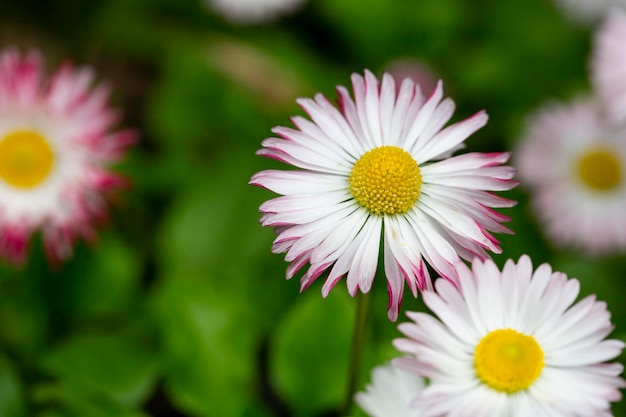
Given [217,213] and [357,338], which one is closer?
[357,338]

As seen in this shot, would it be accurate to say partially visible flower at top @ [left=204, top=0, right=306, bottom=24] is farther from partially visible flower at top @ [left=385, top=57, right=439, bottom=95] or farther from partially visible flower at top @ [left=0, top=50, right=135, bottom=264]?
partially visible flower at top @ [left=0, top=50, right=135, bottom=264]

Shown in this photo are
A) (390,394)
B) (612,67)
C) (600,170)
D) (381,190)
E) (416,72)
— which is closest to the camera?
(381,190)

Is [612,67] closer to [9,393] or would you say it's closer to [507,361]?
[507,361]

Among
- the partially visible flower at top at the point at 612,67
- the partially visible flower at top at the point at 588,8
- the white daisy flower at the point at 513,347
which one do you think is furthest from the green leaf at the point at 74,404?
the partially visible flower at top at the point at 588,8

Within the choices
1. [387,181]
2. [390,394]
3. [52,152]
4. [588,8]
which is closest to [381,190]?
[387,181]

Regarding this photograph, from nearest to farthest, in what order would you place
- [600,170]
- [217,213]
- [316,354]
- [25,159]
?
[316,354] < [25,159] < [217,213] < [600,170]

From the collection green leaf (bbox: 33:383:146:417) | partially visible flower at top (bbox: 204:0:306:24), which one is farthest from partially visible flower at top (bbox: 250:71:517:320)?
partially visible flower at top (bbox: 204:0:306:24)
